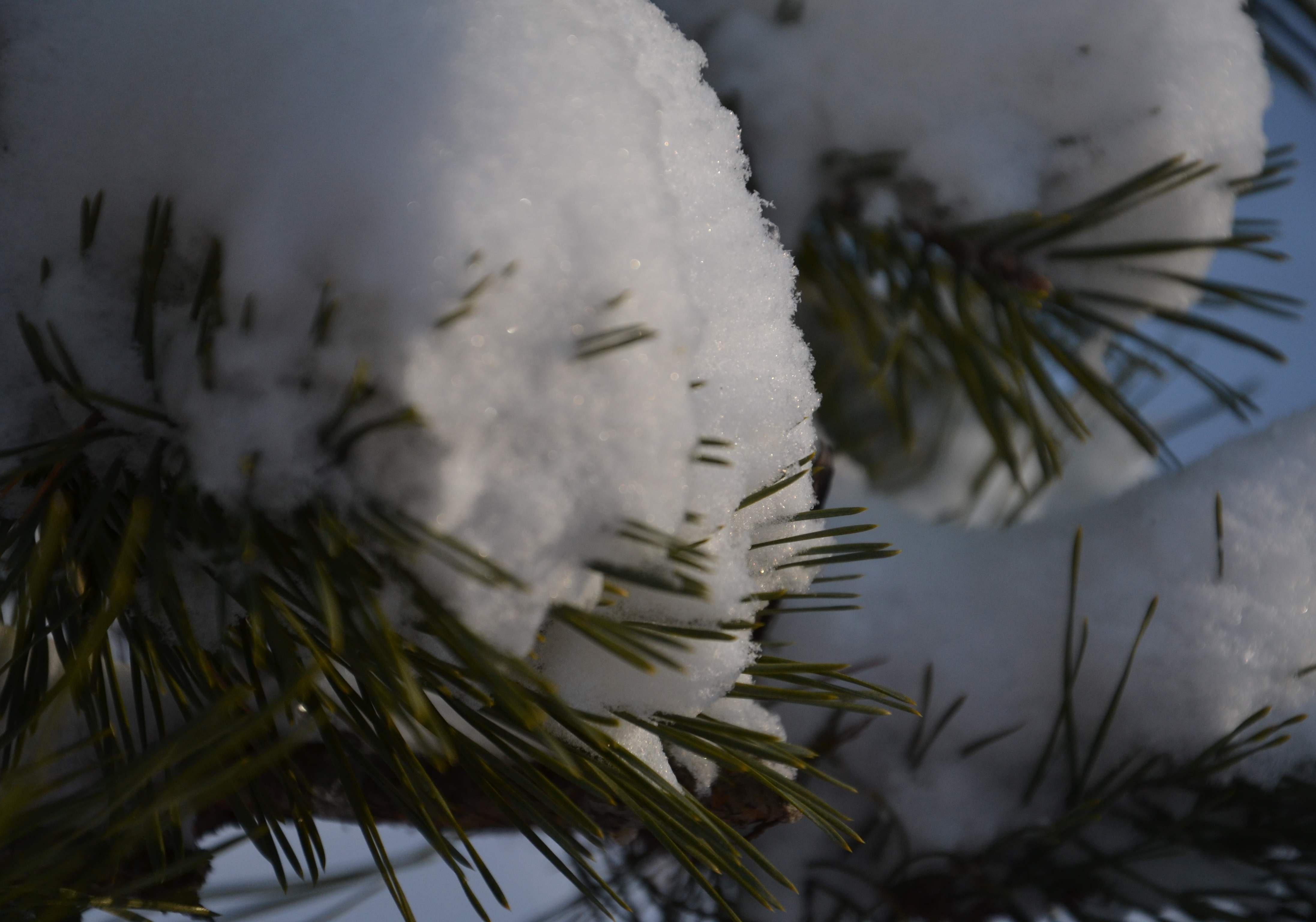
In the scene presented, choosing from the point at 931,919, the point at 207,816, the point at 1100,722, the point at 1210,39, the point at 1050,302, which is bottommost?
the point at 931,919

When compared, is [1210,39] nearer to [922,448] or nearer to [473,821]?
[922,448]

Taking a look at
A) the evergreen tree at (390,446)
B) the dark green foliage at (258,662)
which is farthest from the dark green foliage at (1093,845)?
the dark green foliage at (258,662)

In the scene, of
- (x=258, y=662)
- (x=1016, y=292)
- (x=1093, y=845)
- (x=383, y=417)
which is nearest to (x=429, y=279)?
(x=383, y=417)

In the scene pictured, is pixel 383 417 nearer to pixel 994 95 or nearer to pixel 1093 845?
pixel 994 95

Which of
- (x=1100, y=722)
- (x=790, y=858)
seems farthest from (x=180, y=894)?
(x=1100, y=722)

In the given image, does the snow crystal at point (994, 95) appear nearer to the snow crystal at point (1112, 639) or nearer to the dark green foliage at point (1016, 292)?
the dark green foliage at point (1016, 292)
